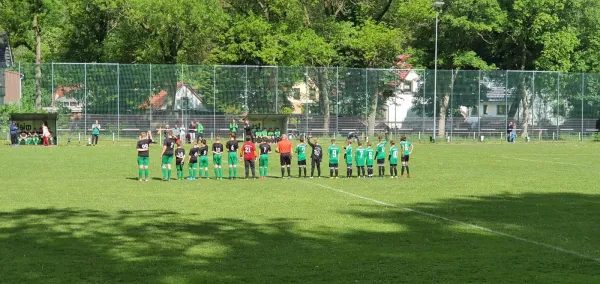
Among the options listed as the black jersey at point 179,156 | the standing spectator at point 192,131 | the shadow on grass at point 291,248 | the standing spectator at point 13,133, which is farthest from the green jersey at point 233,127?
the shadow on grass at point 291,248

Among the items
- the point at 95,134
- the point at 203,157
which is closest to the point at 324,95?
the point at 95,134

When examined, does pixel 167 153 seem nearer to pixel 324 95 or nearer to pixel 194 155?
pixel 194 155

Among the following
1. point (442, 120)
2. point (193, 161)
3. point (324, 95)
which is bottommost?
point (193, 161)

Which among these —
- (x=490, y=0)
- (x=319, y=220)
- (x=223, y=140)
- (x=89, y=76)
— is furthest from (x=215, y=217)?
(x=490, y=0)

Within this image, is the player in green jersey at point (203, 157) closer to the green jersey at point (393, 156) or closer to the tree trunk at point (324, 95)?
the green jersey at point (393, 156)

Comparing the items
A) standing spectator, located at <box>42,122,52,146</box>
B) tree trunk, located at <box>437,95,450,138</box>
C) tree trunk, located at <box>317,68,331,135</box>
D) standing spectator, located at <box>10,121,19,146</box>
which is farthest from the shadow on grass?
tree trunk, located at <box>437,95,450,138</box>

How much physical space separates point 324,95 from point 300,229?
171ft

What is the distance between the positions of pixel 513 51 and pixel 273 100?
26688 mm

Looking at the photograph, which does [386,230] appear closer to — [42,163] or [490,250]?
[490,250]

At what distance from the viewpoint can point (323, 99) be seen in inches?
2790

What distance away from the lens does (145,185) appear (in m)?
30.8

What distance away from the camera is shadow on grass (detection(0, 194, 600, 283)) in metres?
13.7

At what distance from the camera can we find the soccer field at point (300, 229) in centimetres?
1403

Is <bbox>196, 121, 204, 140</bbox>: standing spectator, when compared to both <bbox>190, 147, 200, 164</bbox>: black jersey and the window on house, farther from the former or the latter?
<bbox>190, 147, 200, 164</bbox>: black jersey
